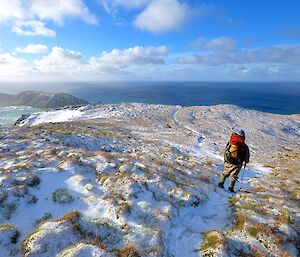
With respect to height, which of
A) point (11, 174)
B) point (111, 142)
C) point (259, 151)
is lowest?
point (259, 151)

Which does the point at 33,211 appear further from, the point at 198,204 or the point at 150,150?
the point at 150,150

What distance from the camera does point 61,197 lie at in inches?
488

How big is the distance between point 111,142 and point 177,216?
2046 cm

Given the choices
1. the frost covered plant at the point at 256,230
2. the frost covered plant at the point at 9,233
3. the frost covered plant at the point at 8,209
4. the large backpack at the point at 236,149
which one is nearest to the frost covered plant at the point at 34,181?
the frost covered plant at the point at 8,209

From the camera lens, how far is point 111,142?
104ft

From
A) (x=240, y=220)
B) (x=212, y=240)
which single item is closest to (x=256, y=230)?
(x=240, y=220)

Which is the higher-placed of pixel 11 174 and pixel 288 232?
pixel 11 174

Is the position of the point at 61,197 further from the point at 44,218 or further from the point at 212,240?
the point at 212,240

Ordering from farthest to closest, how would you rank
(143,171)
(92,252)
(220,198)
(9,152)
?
(9,152) < (143,171) < (220,198) < (92,252)

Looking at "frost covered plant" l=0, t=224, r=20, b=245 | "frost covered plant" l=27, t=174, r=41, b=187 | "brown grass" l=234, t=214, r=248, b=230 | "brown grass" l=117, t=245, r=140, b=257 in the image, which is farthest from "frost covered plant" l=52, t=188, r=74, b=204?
"brown grass" l=234, t=214, r=248, b=230

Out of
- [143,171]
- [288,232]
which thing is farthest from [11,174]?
[288,232]

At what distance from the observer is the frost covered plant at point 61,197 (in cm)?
1217

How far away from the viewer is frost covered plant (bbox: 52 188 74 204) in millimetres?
12173

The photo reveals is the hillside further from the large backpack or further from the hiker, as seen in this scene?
the large backpack
